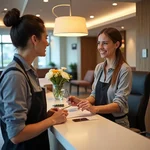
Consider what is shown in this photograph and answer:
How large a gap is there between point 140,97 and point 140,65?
163cm

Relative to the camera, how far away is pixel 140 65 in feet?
12.2

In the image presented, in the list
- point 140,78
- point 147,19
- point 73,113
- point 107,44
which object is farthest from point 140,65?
point 73,113

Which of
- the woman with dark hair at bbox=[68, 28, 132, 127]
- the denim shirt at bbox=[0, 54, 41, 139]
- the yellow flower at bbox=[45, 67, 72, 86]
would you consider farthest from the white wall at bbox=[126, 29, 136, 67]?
the denim shirt at bbox=[0, 54, 41, 139]

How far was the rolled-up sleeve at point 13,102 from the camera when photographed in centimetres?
104

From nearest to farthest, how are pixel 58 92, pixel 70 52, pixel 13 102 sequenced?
pixel 13 102
pixel 58 92
pixel 70 52

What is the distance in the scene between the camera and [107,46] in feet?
6.45

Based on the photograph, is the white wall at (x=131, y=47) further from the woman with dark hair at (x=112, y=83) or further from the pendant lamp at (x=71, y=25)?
the woman with dark hair at (x=112, y=83)

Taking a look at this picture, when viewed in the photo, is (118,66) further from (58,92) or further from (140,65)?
(140,65)

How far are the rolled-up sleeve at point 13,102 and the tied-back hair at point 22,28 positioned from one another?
0.63 feet

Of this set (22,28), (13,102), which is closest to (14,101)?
(13,102)

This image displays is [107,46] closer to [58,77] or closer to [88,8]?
[58,77]

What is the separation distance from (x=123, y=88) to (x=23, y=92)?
981mm

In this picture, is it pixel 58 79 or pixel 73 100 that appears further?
pixel 58 79

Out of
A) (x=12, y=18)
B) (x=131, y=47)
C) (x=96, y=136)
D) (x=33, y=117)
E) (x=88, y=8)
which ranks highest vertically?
(x=88, y=8)
